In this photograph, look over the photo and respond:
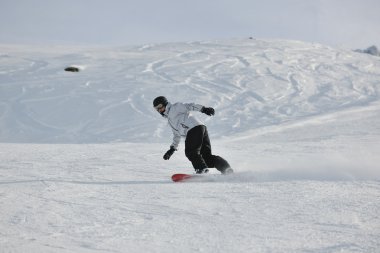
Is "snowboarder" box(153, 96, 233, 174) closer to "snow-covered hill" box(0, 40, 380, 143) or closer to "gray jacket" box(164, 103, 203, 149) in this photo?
"gray jacket" box(164, 103, 203, 149)

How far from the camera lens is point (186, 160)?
28.5ft

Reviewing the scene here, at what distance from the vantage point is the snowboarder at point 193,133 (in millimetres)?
6270

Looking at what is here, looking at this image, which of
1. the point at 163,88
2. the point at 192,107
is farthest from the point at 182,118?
the point at 163,88

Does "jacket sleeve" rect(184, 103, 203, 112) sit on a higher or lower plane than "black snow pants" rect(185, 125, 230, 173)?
higher

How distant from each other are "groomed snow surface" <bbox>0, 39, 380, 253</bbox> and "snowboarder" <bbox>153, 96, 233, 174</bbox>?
393 millimetres

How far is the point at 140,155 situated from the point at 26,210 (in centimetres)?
516

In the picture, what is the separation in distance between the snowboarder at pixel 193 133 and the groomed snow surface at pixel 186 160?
0.39 m

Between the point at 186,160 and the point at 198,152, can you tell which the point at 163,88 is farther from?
the point at 198,152

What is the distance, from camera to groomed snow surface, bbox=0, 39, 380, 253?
10.6 feet

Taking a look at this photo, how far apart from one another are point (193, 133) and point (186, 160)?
2.42 metres

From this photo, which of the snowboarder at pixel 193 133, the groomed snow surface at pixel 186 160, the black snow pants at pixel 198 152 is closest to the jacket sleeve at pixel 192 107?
the snowboarder at pixel 193 133

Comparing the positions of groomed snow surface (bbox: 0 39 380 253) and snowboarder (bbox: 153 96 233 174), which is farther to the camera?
snowboarder (bbox: 153 96 233 174)

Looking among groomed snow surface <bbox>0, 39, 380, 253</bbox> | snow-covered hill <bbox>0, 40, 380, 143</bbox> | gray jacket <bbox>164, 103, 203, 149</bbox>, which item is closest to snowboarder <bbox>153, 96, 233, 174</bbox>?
gray jacket <bbox>164, 103, 203, 149</bbox>

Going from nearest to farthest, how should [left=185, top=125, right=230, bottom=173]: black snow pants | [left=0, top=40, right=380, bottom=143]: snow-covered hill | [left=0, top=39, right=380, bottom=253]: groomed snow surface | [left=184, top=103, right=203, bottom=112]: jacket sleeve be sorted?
1. [left=0, top=39, right=380, bottom=253]: groomed snow surface
2. [left=185, top=125, right=230, bottom=173]: black snow pants
3. [left=184, top=103, right=203, bottom=112]: jacket sleeve
4. [left=0, top=40, right=380, bottom=143]: snow-covered hill
